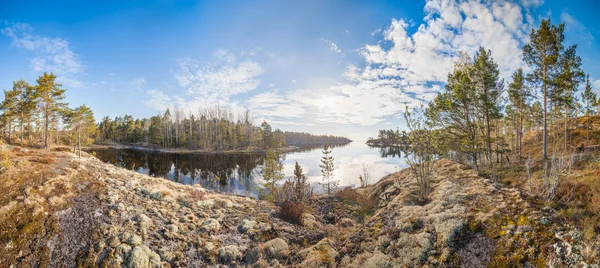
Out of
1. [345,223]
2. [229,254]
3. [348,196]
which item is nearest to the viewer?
[229,254]

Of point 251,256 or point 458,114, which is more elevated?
point 458,114

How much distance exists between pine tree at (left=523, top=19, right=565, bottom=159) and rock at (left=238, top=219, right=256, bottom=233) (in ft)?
74.8

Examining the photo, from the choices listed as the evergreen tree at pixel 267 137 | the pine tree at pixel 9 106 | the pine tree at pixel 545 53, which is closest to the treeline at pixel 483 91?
the pine tree at pixel 545 53

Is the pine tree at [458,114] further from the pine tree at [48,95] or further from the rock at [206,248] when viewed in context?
the pine tree at [48,95]

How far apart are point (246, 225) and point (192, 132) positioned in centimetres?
8231

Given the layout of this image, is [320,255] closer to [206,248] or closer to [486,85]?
[206,248]

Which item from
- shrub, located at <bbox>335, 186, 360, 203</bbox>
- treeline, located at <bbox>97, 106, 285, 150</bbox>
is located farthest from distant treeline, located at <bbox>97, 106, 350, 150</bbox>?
shrub, located at <bbox>335, 186, 360, 203</bbox>

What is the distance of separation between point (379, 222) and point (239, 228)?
5.70 m

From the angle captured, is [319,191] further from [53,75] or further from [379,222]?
[53,75]

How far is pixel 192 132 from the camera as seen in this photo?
82.3 metres

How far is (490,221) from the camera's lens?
19.8 feet

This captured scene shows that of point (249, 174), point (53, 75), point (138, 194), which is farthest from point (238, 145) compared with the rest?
point (138, 194)

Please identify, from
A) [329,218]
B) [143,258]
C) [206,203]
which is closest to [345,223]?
[329,218]

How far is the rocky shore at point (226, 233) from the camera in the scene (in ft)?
17.1
